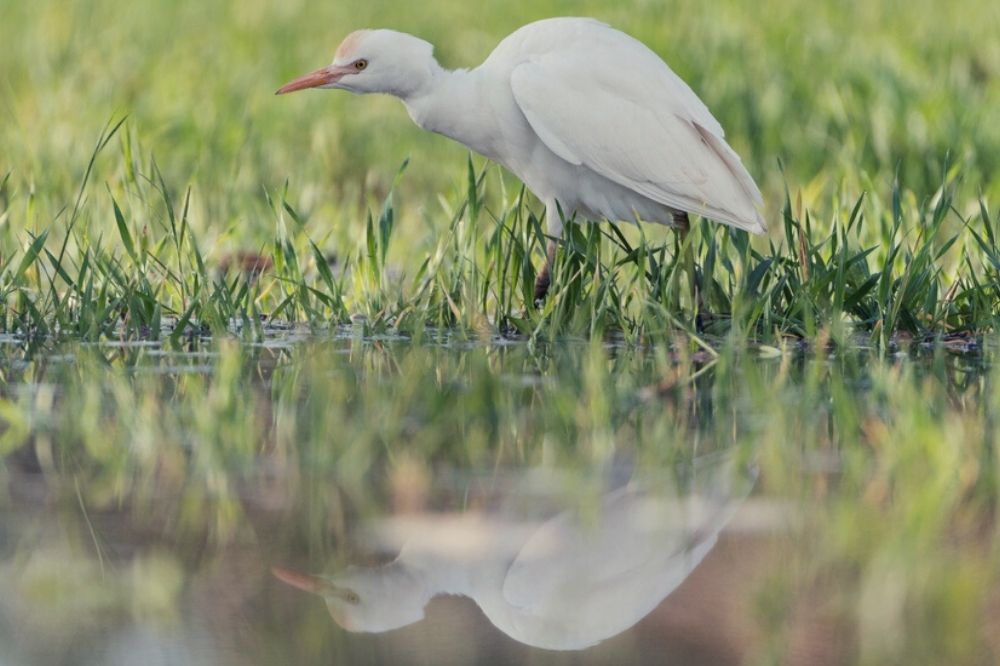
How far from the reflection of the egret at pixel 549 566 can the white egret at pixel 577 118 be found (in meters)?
2.63

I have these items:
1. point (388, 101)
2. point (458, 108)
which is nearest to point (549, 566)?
point (458, 108)

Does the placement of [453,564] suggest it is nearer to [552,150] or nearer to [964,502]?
[964,502]

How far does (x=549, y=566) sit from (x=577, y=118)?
3144 millimetres

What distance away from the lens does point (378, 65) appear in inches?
242

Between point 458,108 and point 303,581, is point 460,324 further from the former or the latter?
point 303,581

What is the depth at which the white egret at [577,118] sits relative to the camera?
19.0 feet

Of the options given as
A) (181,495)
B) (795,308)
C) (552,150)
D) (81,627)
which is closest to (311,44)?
(552,150)

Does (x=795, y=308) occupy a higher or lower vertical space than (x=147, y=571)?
higher

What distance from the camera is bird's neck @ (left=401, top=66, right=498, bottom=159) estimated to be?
6008 mm

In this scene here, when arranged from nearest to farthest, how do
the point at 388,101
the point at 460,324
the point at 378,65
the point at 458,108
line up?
the point at 460,324, the point at 458,108, the point at 378,65, the point at 388,101

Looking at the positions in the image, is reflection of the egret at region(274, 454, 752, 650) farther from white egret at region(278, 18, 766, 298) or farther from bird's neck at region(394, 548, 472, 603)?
white egret at region(278, 18, 766, 298)

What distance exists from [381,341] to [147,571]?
8.37ft

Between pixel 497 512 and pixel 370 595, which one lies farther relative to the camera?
pixel 497 512

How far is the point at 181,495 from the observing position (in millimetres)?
3219
